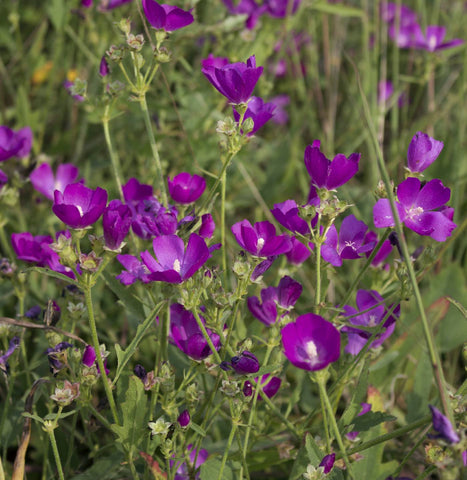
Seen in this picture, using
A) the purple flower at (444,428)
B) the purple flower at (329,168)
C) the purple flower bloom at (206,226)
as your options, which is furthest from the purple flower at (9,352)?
the purple flower at (444,428)

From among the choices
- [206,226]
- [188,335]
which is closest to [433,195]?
[206,226]

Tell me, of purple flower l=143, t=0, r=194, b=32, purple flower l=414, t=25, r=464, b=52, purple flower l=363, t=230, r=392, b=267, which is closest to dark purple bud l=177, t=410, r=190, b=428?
purple flower l=363, t=230, r=392, b=267

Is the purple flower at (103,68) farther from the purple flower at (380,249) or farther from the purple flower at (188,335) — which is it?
the purple flower at (380,249)

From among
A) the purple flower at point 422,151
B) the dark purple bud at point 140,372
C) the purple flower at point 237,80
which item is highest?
the purple flower at point 237,80

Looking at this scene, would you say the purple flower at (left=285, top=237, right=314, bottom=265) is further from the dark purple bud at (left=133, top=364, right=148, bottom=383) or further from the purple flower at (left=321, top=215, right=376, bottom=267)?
the dark purple bud at (left=133, top=364, right=148, bottom=383)

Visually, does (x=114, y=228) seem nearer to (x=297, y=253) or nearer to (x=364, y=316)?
(x=297, y=253)
